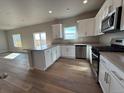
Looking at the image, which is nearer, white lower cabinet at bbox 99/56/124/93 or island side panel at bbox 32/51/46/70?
white lower cabinet at bbox 99/56/124/93

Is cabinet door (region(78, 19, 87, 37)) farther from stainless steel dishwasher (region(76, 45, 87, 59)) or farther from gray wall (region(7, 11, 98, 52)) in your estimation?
stainless steel dishwasher (region(76, 45, 87, 59))

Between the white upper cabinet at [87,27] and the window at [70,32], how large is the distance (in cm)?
63

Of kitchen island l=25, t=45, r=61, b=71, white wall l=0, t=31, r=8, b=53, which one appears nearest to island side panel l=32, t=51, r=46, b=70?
kitchen island l=25, t=45, r=61, b=71

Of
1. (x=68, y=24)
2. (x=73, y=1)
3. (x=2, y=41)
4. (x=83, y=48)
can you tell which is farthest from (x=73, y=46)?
(x=2, y=41)

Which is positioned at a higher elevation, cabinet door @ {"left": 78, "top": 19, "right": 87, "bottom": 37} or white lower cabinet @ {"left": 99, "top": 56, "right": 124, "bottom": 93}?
cabinet door @ {"left": 78, "top": 19, "right": 87, "bottom": 37}

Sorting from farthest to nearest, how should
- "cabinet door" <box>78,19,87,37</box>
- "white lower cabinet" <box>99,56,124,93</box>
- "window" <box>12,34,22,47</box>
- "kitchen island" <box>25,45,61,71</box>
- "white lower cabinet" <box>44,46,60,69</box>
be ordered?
"window" <box>12,34,22,47</box> → "cabinet door" <box>78,19,87,37</box> → "white lower cabinet" <box>44,46,60,69</box> → "kitchen island" <box>25,45,61,71</box> → "white lower cabinet" <box>99,56,124,93</box>

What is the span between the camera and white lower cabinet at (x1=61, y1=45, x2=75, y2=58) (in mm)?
4500

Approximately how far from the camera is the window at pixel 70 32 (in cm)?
503

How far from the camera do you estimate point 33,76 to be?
272 cm

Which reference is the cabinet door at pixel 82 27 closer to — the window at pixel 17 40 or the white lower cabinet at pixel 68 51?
the white lower cabinet at pixel 68 51

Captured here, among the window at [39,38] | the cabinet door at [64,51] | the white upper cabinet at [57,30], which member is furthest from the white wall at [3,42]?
the cabinet door at [64,51]

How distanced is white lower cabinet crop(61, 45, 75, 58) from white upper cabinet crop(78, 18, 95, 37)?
3.40 feet

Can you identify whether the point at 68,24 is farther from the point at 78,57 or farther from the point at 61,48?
the point at 78,57

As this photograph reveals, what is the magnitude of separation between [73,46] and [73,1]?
234 centimetres
